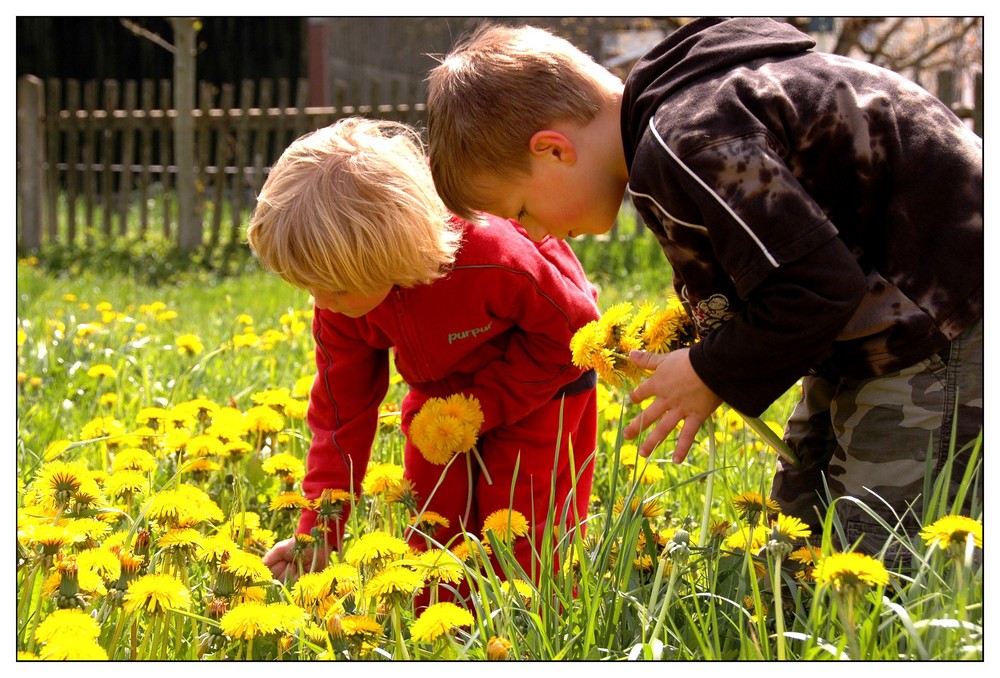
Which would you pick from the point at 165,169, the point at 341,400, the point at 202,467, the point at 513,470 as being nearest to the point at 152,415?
the point at 202,467

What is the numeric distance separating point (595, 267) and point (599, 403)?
168 inches

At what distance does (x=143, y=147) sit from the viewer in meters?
10.0

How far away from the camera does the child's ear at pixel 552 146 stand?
5.85 ft

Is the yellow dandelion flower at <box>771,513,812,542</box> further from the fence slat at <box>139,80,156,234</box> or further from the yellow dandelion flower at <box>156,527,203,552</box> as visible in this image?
the fence slat at <box>139,80,156,234</box>

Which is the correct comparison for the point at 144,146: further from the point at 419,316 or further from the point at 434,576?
the point at 434,576

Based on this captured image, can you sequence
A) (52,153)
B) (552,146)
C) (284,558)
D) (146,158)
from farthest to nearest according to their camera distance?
(52,153) → (146,158) → (284,558) → (552,146)

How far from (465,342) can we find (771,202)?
0.96 metres

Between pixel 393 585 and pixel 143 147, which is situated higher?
pixel 393 585

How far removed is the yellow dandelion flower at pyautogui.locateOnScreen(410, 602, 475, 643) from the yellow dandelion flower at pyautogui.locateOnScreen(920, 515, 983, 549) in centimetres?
62

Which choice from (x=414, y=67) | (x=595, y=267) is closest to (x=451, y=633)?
(x=595, y=267)

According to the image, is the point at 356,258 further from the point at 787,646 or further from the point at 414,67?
the point at 414,67

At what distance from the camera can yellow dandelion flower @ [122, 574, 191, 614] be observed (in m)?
1.48

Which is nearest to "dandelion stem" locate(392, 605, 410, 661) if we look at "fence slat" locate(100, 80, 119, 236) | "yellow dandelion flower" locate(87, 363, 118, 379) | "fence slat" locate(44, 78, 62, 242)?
"yellow dandelion flower" locate(87, 363, 118, 379)

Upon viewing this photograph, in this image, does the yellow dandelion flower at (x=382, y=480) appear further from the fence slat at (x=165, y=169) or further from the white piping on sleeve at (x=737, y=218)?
the fence slat at (x=165, y=169)
